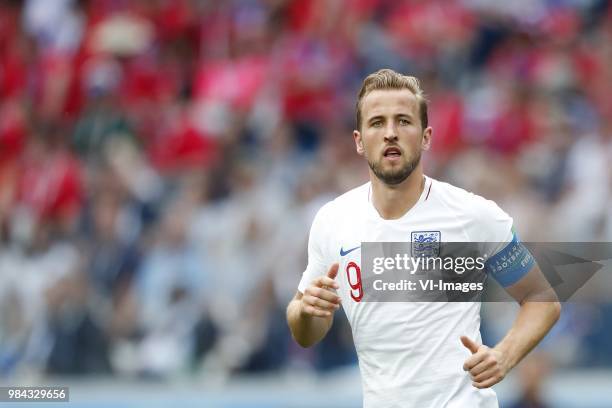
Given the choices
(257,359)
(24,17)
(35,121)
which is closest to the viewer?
(257,359)

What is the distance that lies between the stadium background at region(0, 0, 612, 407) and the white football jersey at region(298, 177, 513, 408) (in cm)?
281

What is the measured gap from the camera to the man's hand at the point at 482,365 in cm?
453

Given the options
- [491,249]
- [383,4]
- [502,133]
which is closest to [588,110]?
[502,133]

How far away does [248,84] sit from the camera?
40.1ft

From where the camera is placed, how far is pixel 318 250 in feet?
17.5

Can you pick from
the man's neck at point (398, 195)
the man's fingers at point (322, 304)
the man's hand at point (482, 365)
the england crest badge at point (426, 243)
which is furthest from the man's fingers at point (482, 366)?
the man's neck at point (398, 195)

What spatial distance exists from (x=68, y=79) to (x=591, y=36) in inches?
215

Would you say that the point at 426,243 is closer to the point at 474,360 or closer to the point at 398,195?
the point at 398,195

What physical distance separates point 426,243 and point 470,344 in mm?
679

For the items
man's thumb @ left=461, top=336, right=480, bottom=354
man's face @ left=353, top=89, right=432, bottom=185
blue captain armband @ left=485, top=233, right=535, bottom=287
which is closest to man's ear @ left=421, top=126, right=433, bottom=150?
man's face @ left=353, top=89, right=432, bottom=185

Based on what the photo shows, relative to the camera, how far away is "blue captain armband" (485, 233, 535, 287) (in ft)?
16.5

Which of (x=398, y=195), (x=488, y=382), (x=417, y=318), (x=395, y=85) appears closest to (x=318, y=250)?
(x=398, y=195)

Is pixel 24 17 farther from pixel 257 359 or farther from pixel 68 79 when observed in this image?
pixel 257 359

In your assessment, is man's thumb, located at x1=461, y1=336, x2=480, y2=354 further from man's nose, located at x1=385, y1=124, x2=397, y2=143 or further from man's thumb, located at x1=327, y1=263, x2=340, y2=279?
man's nose, located at x1=385, y1=124, x2=397, y2=143
